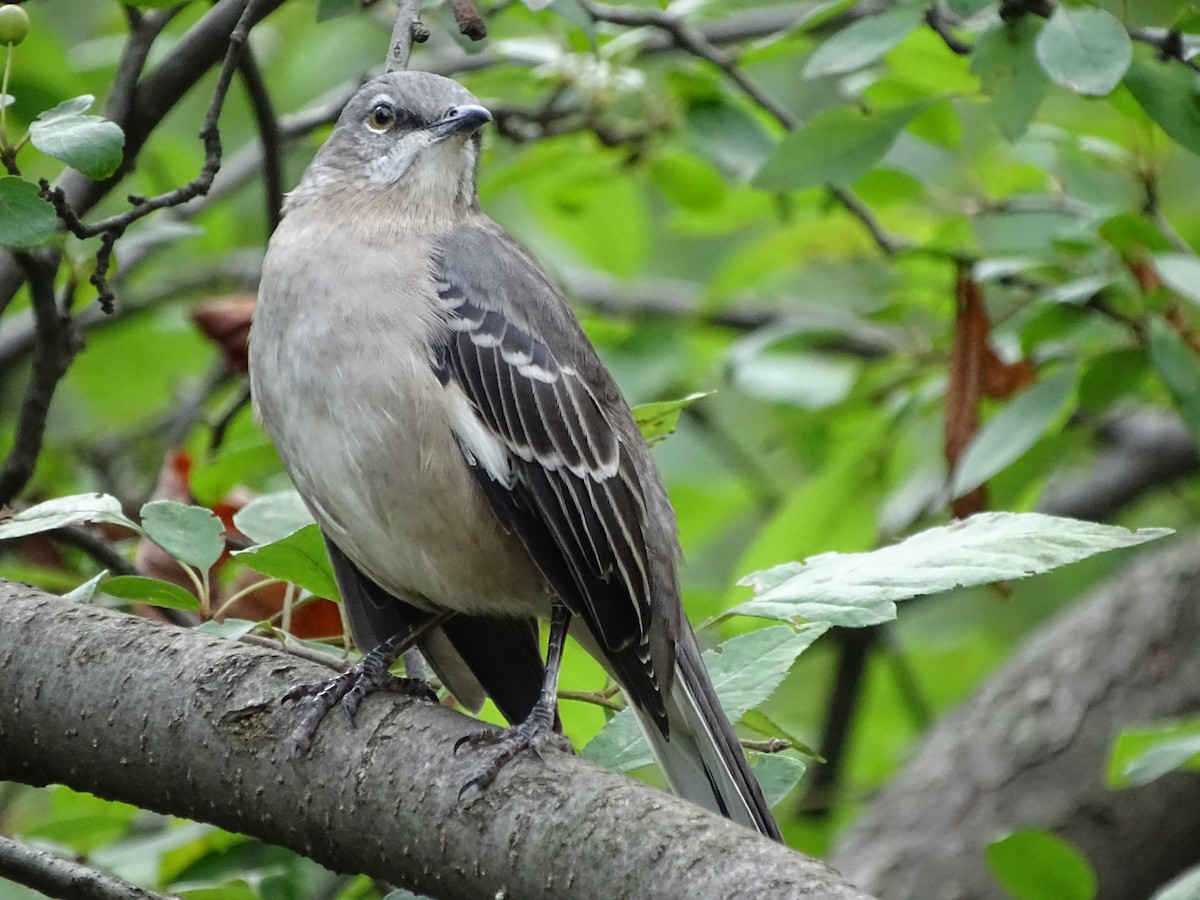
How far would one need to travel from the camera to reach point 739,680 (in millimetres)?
2852

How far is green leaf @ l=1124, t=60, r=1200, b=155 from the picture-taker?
132 inches

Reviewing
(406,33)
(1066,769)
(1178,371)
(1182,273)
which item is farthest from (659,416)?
(1066,769)

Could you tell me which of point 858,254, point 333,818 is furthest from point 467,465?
point 858,254

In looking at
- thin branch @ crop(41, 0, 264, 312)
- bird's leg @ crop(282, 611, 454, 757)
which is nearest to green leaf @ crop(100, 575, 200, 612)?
bird's leg @ crop(282, 611, 454, 757)

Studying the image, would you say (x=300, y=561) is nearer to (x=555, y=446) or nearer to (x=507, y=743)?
(x=507, y=743)

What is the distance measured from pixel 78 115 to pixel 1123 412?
443 cm

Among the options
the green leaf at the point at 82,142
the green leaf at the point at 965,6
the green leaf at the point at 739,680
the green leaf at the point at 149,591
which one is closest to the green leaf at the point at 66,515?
the green leaf at the point at 149,591

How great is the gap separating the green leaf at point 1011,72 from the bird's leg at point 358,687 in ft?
5.78

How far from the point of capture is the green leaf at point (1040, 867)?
3.08m

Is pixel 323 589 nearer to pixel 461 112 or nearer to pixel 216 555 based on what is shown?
pixel 216 555

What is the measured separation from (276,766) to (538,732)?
48cm

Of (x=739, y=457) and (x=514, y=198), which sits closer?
(x=739, y=457)

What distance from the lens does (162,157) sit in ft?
18.7

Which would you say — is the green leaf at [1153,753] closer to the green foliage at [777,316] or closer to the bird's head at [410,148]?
the green foliage at [777,316]
